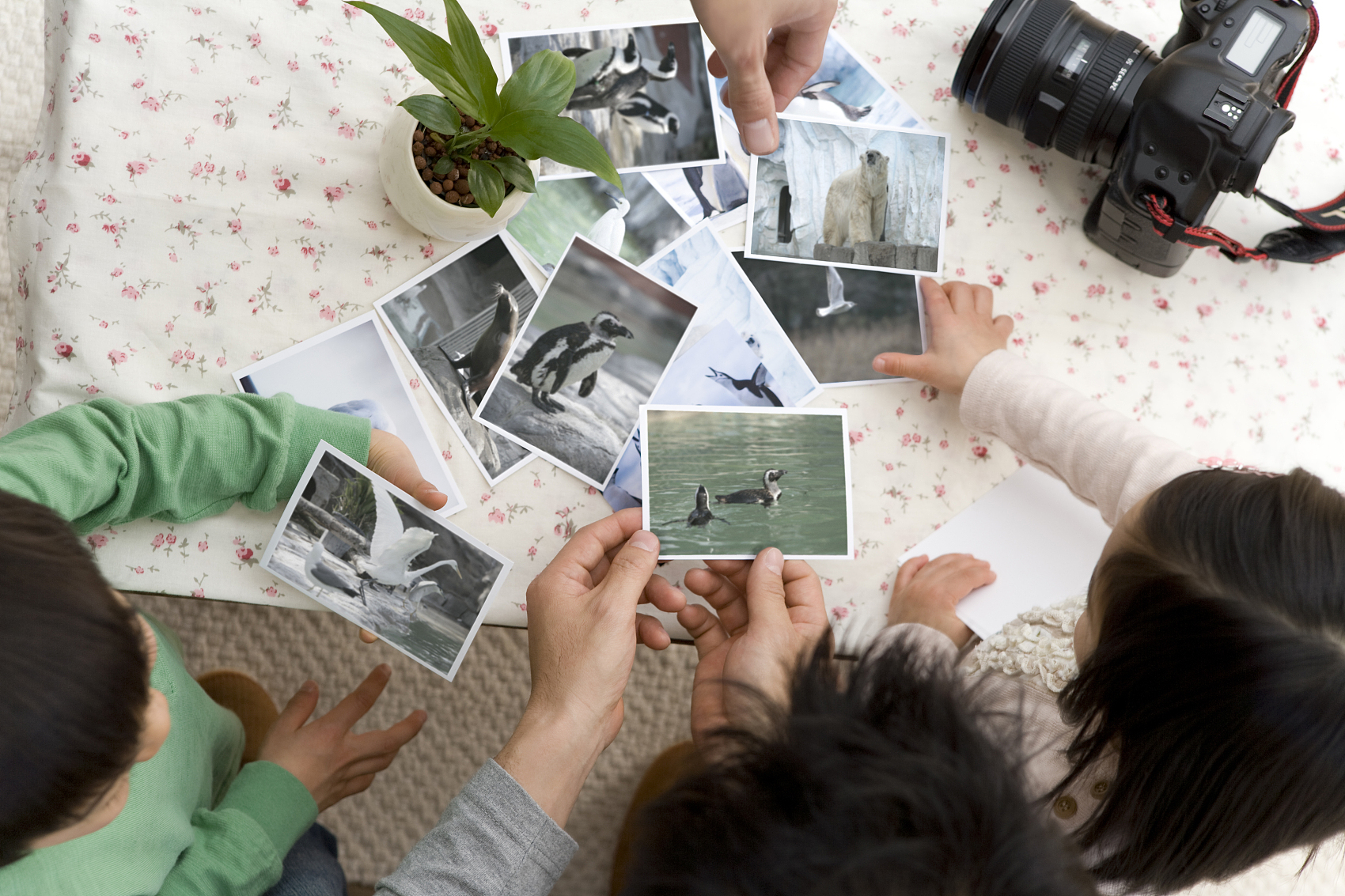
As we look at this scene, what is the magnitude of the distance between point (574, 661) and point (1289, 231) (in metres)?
0.85

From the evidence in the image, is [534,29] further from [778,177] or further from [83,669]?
[83,669]

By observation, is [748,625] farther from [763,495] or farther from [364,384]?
[364,384]

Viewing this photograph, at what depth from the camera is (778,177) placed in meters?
0.88

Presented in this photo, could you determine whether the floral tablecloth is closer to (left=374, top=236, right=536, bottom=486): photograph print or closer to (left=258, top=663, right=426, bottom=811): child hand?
(left=374, top=236, right=536, bottom=486): photograph print

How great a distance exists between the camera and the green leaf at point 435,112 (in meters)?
0.68

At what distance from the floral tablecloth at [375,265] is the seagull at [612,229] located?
171mm

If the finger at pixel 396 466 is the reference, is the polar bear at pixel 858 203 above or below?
above

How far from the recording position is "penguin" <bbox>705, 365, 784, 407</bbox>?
854 millimetres

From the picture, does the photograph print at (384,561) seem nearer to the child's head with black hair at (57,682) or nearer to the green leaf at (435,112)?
the child's head with black hair at (57,682)

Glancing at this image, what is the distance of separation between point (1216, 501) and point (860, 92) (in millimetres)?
527

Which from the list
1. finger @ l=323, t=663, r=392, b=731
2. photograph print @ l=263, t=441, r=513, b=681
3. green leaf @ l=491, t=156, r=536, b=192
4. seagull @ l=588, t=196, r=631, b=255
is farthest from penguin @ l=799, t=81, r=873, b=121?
finger @ l=323, t=663, r=392, b=731

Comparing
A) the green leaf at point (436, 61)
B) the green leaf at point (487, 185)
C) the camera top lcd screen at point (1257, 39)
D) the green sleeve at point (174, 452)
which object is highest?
the camera top lcd screen at point (1257, 39)

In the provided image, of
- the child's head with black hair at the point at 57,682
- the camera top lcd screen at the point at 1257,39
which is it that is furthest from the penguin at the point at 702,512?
the camera top lcd screen at the point at 1257,39

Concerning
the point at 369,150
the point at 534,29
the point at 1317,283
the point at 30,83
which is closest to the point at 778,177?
the point at 534,29
